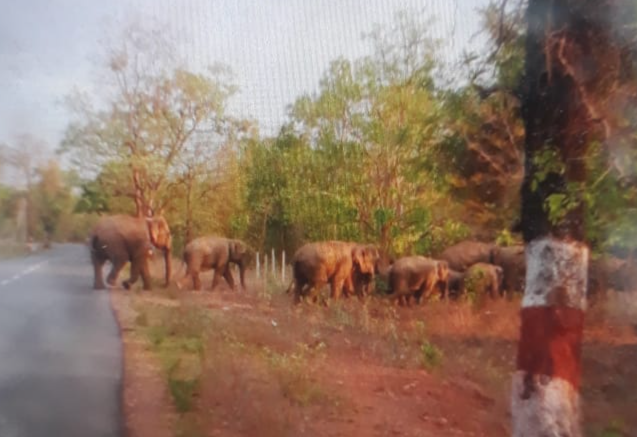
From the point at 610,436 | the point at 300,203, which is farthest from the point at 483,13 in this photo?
the point at 610,436

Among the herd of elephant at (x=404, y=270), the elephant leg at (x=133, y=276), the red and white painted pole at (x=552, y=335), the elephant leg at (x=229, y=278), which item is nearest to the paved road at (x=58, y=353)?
the elephant leg at (x=133, y=276)

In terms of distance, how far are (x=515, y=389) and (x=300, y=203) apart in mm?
2590

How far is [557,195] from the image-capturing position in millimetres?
5359

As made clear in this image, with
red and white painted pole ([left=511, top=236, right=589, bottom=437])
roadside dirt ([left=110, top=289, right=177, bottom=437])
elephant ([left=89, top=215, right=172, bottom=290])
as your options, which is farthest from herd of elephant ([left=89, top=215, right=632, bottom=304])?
red and white painted pole ([left=511, top=236, right=589, bottom=437])

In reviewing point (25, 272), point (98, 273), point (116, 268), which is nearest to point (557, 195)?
point (116, 268)

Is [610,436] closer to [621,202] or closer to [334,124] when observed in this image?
[621,202]

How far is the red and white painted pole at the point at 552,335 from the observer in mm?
5500

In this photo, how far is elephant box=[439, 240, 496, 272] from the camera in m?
8.30

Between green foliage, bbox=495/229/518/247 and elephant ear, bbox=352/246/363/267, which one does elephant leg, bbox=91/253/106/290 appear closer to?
elephant ear, bbox=352/246/363/267

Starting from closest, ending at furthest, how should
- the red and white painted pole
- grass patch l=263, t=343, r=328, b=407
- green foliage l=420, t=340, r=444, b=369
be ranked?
the red and white painted pole < grass patch l=263, t=343, r=328, b=407 < green foliage l=420, t=340, r=444, b=369

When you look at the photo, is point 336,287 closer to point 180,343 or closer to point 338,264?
point 338,264

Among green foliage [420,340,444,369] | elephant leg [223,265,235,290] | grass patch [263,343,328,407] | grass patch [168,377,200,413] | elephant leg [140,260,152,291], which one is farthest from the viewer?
elephant leg [140,260,152,291]

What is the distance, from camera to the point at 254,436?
→ 20.2 feet

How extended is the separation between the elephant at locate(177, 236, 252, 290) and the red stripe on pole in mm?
2993
